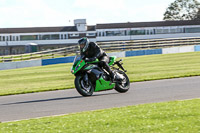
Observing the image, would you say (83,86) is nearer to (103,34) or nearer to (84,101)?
(84,101)

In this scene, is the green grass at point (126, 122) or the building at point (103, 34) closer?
the green grass at point (126, 122)

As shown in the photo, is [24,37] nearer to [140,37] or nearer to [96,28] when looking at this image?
[96,28]

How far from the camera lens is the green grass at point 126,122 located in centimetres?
608

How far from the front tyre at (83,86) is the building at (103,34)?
221 ft

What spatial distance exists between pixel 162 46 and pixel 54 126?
38644 millimetres

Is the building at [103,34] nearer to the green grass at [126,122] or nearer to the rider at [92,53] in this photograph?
the rider at [92,53]

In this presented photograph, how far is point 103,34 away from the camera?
8056 centimetres

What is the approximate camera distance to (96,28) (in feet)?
265

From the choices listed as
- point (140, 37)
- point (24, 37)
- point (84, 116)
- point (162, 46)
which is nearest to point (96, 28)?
point (140, 37)

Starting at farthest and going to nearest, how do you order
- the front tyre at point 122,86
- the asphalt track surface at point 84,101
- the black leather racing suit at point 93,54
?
the front tyre at point 122,86, the black leather racing suit at point 93,54, the asphalt track surface at point 84,101

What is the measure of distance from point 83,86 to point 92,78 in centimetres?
37

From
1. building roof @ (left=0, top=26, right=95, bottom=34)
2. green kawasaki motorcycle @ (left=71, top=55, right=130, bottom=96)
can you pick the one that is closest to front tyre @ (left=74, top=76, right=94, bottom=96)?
green kawasaki motorcycle @ (left=71, top=55, right=130, bottom=96)

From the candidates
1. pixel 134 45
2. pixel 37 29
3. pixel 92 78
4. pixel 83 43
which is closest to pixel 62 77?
pixel 92 78

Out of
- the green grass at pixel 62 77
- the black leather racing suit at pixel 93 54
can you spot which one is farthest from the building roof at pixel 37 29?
the black leather racing suit at pixel 93 54
